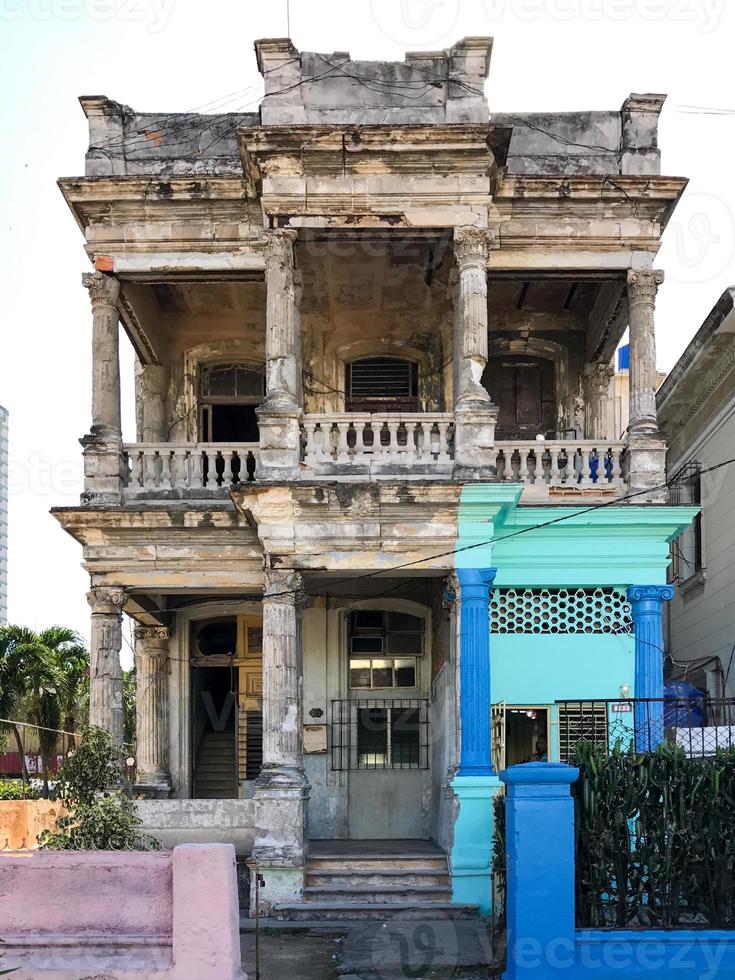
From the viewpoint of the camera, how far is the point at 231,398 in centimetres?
1894

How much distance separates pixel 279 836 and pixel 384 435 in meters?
5.71

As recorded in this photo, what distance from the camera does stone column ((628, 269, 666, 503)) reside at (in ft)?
51.4

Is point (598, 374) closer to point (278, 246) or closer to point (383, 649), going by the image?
point (383, 649)

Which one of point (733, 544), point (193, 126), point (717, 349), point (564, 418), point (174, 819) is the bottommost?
point (174, 819)

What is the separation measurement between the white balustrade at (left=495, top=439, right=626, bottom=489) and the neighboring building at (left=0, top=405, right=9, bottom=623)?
270ft

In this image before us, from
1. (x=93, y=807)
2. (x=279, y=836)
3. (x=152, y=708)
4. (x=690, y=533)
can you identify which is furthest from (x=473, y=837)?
→ (x=690, y=533)

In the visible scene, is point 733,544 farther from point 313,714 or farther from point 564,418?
point 313,714

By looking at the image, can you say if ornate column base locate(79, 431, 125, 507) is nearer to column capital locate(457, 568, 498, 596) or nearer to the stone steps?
column capital locate(457, 568, 498, 596)

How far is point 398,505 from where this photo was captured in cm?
1491

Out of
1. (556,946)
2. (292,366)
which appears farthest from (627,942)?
(292,366)

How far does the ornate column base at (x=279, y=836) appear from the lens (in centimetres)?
1430

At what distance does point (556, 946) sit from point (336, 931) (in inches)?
171

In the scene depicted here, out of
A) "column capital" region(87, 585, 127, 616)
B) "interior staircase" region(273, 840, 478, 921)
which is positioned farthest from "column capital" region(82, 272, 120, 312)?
"interior staircase" region(273, 840, 478, 921)

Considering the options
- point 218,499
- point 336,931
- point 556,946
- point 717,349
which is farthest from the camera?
point 717,349
